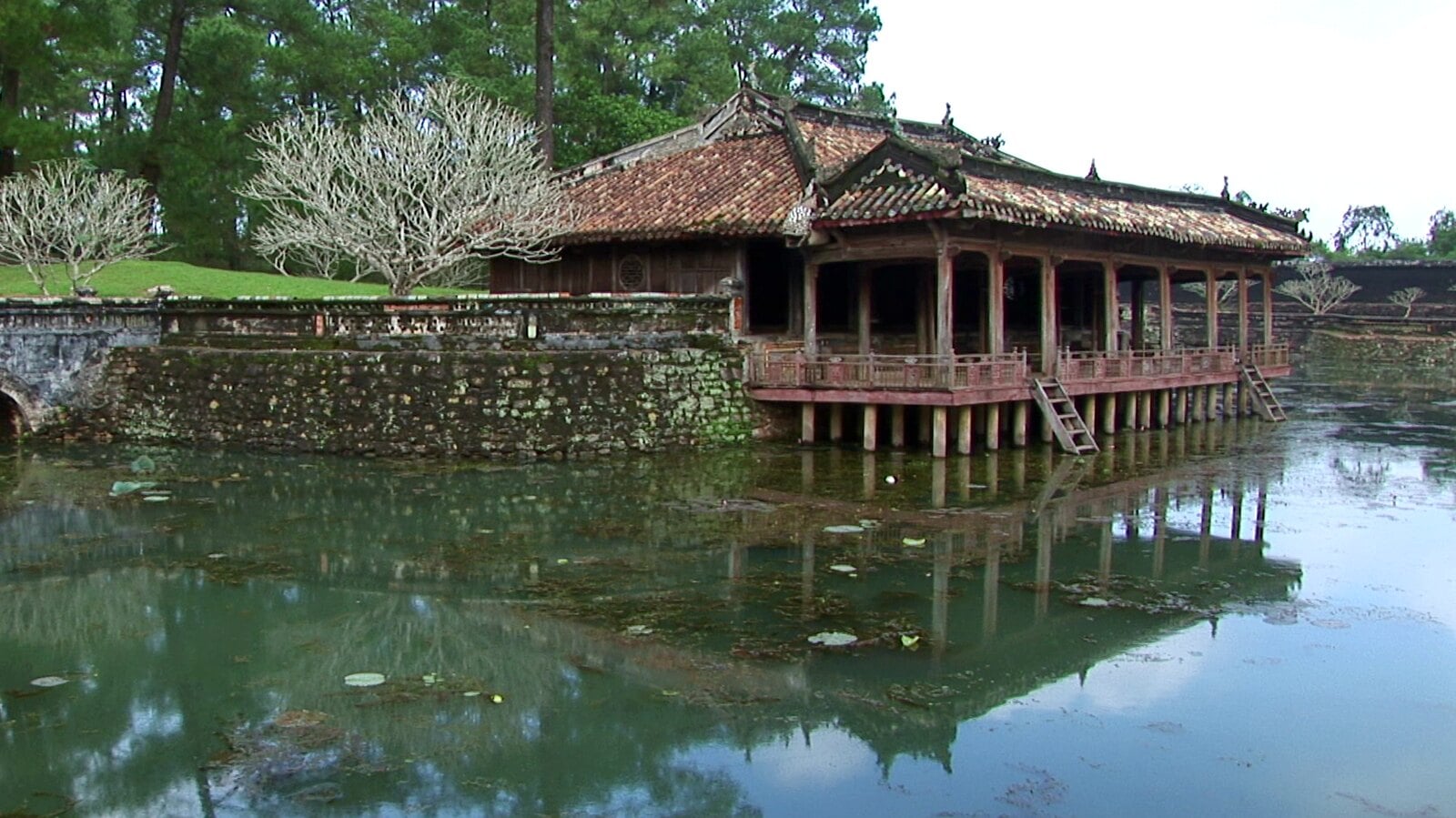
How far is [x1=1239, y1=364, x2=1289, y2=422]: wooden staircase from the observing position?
81.3ft

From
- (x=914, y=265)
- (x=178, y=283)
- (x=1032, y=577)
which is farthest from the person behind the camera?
(x=178, y=283)

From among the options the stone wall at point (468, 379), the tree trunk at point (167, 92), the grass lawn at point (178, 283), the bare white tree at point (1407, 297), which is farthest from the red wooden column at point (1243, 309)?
the tree trunk at point (167, 92)

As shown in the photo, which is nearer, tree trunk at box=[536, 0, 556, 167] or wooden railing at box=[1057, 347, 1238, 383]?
wooden railing at box=[1057, 347, 1238, 383]

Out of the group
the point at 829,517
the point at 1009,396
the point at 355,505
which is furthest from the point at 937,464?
the point at 355,505

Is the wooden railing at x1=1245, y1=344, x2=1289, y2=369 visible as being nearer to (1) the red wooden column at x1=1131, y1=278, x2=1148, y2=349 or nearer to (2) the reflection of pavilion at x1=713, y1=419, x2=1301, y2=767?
(1) the red wooden column at x1=1131, y1=278, x2=1148, y2=349

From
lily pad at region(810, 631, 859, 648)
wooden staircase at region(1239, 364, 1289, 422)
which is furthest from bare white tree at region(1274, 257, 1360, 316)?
lily pad at region(810, 631, 859, 648)

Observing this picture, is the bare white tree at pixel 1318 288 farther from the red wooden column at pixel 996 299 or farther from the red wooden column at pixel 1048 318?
the red wooden column at pixel 996 299

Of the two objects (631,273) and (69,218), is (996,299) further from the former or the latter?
(69,218)

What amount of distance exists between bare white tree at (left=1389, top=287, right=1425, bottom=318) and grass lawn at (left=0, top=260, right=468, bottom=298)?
3682cm

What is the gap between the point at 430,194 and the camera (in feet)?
81.7

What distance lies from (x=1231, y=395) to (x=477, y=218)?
15560mm

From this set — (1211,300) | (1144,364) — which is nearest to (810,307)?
(1144,364)

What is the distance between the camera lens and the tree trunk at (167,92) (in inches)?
1180

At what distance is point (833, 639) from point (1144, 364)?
15145 mm
